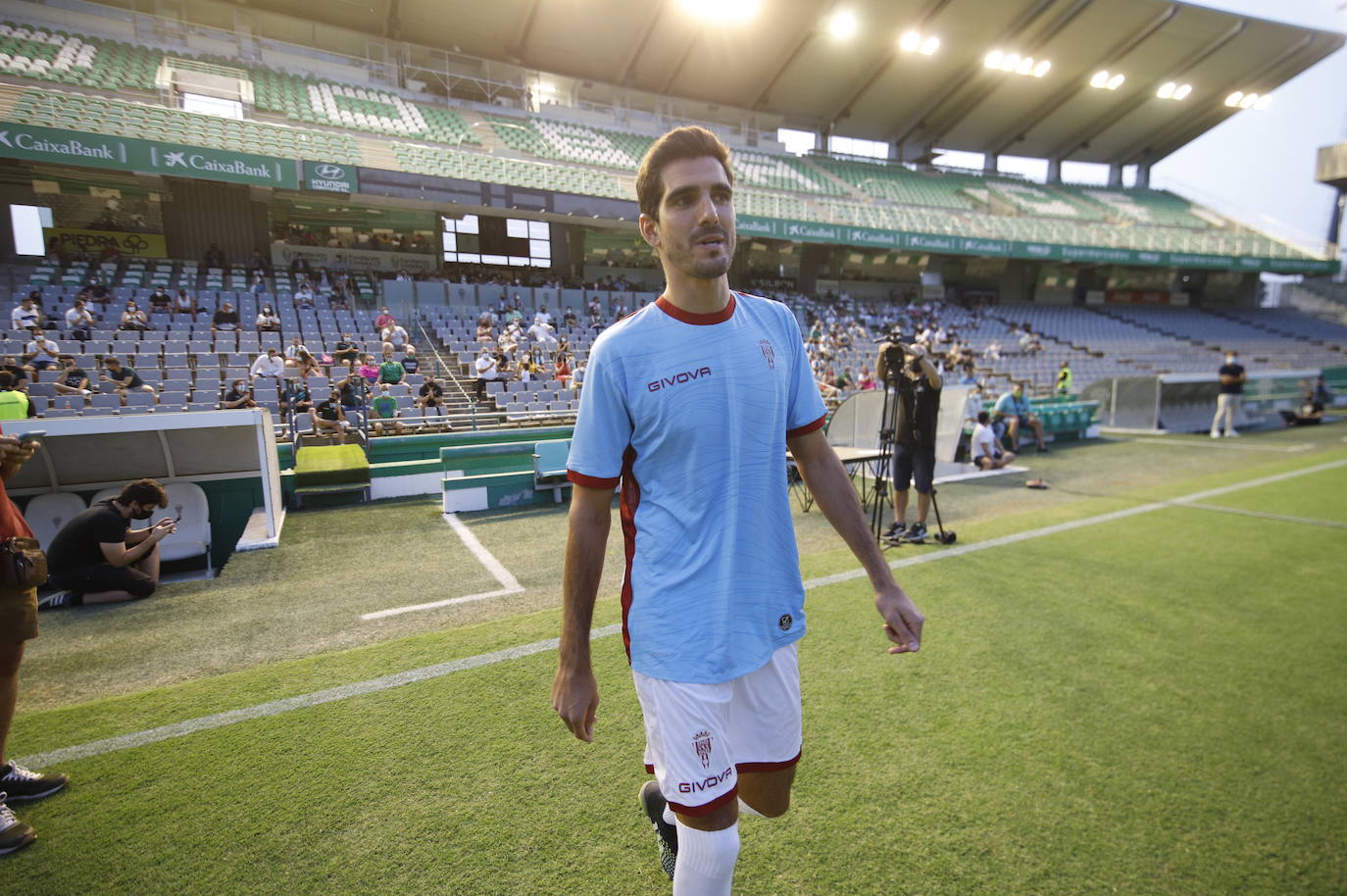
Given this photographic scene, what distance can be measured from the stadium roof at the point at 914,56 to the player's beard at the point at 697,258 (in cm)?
2974

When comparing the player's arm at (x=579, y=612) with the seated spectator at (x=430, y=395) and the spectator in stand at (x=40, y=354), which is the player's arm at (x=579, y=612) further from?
the spectator in stand at (x=40, y=354)

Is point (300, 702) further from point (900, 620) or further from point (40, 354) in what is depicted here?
point (40, 354)

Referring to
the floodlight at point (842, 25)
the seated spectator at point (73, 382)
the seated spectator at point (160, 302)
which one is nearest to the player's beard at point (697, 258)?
the seated spectator at point (73, 382)

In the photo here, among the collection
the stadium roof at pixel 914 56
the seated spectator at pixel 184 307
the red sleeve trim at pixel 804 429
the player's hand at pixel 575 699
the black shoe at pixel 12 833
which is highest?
the stadium roof at pixel 914 56

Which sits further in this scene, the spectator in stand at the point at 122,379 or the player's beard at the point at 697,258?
the spectator in stand at the point at 122,379

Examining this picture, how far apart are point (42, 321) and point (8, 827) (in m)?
14.4

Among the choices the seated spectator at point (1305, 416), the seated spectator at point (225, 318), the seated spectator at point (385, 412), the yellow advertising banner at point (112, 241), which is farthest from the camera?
the yellow advertising banner at point (112, 241)

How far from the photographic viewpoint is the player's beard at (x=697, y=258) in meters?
1.47

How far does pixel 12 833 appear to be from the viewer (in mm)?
2238

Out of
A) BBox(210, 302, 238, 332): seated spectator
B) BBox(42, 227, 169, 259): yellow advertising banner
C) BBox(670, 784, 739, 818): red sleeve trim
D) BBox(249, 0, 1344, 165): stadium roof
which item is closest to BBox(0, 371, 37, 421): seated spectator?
BBox(210, 302, 238, 332): seated spectator

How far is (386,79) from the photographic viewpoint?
26156 mm

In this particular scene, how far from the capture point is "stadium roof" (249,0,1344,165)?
26125 millimetres

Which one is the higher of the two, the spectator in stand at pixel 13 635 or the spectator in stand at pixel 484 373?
the spectator in stand at pixel 484 373

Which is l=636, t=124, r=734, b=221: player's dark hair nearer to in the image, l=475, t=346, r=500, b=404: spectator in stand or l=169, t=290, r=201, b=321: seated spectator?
l=475, t=346, r=500, b=404: spectator in stand
